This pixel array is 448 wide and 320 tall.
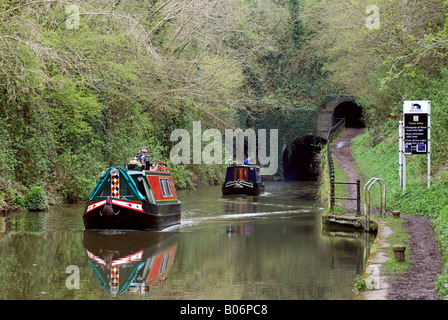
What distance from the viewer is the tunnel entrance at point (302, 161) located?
177 feet

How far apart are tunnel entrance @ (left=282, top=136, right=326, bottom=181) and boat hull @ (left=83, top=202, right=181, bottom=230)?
36658 millimetres

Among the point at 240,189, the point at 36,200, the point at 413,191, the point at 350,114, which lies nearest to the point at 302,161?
the point at 350,114

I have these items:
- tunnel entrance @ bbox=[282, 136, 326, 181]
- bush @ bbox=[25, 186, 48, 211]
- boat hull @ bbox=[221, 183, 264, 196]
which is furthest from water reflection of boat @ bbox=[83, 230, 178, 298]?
tunnel entrance @ bbox=[282, 136, 326, 181]

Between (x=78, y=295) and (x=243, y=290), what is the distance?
94.0 inches

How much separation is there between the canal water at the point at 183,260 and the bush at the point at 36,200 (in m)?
0.57

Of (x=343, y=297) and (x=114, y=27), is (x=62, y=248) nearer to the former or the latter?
(x=343, y=297)

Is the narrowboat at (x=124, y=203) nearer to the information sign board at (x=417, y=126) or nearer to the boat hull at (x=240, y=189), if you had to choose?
the information sign board at (x=417, y=126)

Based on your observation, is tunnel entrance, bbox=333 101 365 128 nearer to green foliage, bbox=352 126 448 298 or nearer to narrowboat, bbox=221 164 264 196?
green foliage, bbox=352 126 448 298

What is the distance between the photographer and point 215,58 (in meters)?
35.4

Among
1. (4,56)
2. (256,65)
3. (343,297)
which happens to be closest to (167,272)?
(343,297)

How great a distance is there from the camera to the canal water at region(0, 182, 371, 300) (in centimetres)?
920

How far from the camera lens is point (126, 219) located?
1670 centimetres

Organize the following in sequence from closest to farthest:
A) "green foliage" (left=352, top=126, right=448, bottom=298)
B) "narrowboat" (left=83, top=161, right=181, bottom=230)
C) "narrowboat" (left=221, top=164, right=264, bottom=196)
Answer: "green foliage" (left=352, top=126, right=448, bottom=298) < "narrowboat" (left=83, top=161, right=181, bottom=230) < "narrowboat" (left=221, top=164, right=264, bottom=196)

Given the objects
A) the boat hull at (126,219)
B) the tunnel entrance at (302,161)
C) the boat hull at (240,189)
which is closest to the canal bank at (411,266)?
the boat hull at (126,219)
